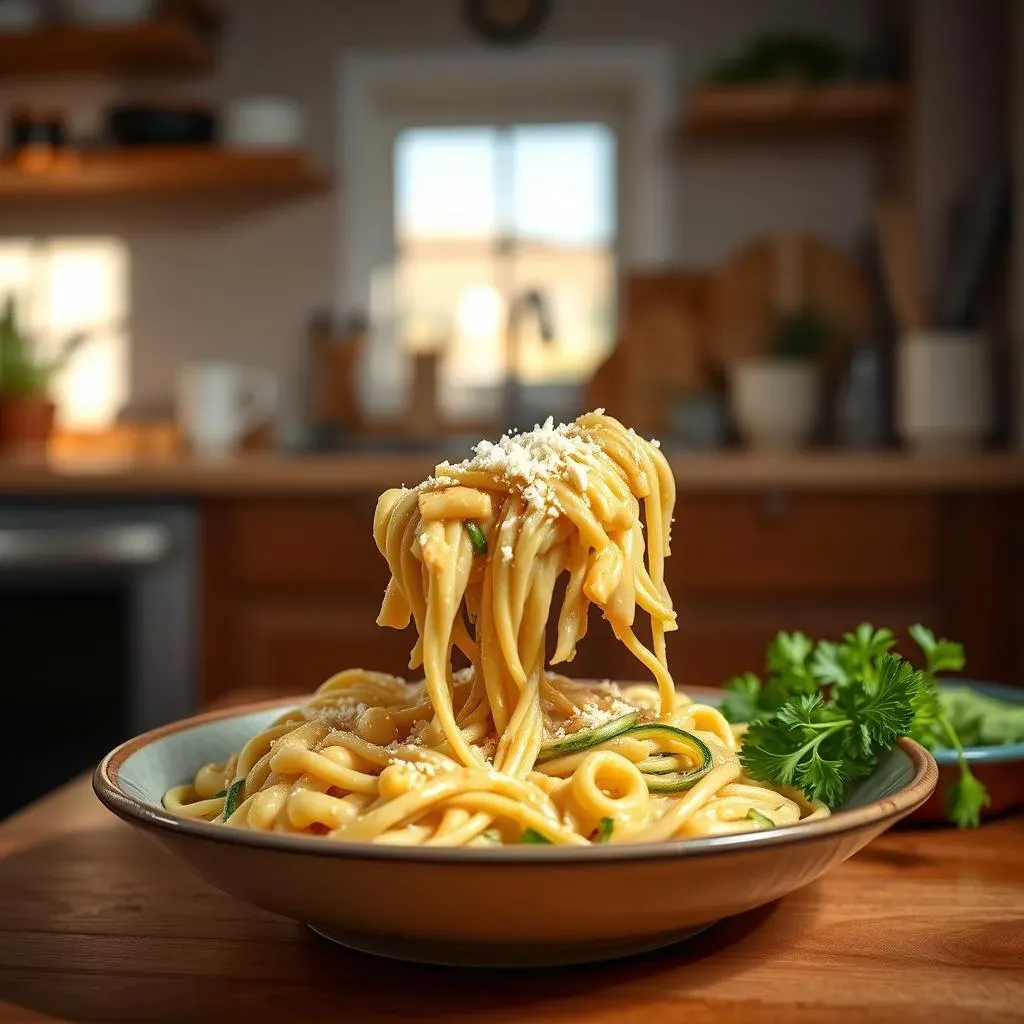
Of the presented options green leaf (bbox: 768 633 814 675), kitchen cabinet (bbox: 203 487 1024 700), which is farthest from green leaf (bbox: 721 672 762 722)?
kitchen cabinet (bbox: 203 487 1024 700)

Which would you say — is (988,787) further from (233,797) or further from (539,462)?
(233,797)

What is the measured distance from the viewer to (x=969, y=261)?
2.97 metres

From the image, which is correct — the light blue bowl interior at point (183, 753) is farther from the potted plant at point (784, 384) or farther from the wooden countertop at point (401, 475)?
the potted plant at point (784, 384)

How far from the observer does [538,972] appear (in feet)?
2.16

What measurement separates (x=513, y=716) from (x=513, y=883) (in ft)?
0.67

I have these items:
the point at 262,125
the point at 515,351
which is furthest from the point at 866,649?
the point at 262,125

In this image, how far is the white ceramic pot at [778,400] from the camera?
3.18 meters

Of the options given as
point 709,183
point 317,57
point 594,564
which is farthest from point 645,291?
point 594,564

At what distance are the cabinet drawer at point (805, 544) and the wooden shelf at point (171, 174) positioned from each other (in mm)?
1467

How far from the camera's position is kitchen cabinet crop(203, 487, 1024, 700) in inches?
104

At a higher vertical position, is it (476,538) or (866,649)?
(476,538)

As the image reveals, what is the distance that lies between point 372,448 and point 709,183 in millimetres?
1138

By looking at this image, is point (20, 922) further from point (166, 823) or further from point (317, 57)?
point (317, 57)

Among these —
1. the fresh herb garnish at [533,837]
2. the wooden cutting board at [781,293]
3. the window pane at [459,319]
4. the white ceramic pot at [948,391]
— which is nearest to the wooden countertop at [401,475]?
the white ceramic pot at [948,391]
